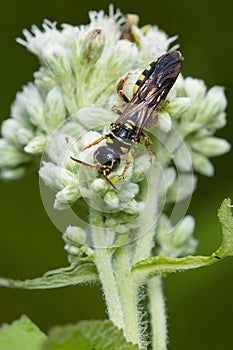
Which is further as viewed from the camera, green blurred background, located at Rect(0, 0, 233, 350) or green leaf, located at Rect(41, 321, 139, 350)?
green blurred background, located at Rect(0, 0, 233, 350)

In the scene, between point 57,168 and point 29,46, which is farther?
point 29,46

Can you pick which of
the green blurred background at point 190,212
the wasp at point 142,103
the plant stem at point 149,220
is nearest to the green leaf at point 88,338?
the plant stem at point 149,220

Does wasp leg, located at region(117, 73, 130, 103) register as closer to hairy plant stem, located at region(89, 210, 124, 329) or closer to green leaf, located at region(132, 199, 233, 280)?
hairy plant stem, located at region(89, 210, 124, 329)

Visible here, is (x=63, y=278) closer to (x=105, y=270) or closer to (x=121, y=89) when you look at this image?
(x=105, y=270)

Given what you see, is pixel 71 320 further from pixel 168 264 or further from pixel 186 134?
pixel 168 264

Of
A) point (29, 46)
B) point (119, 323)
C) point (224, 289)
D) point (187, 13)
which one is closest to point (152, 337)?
point (119, 323)

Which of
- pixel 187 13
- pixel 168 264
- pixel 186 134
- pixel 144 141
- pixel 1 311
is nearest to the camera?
pixel 168 264

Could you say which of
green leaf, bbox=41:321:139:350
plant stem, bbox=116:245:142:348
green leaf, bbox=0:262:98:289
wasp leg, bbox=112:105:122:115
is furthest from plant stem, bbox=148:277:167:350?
wasp leg, bbox=112:105:122:115
